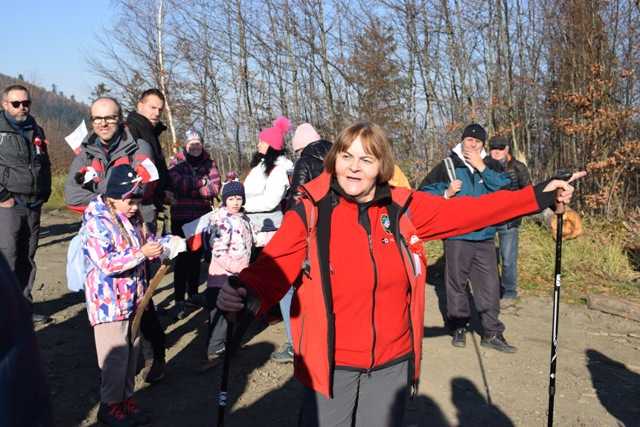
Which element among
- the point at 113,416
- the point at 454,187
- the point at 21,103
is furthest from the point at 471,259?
the point at 21,103

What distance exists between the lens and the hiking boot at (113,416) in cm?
380

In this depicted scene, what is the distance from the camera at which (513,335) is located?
6.05m

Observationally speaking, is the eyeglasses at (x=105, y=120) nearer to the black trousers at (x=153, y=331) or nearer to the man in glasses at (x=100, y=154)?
the man in glasses at (x=100, y=154)

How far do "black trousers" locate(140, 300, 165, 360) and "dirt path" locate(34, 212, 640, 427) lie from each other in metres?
0.29

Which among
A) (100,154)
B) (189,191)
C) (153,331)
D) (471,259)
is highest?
(100,154)

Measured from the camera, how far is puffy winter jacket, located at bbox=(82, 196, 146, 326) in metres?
3.61

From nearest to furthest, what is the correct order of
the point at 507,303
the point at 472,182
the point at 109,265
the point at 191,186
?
the point at 109,265 < the point at 472,182 < the point at 191,186 < the point at 507,303

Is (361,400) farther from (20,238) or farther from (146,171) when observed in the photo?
(20,238)

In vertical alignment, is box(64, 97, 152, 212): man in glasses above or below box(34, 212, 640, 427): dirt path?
above

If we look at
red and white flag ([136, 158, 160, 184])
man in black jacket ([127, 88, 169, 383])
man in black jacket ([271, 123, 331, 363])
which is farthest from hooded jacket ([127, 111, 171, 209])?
man in black jacket ([271, 123, 331, 363])

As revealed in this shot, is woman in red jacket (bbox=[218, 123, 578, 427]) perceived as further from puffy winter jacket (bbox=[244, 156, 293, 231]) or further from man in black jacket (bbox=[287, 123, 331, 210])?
puffy winter jacket (bbox=[244, 156, 293, 231])

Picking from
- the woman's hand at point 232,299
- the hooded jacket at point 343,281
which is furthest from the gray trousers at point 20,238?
the hooded jacket at point 343,281

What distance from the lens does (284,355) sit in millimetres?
5219

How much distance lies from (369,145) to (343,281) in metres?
0.67
